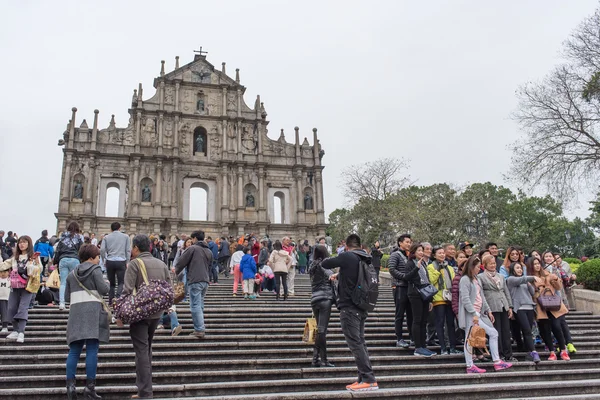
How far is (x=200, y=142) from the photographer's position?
33844 mm

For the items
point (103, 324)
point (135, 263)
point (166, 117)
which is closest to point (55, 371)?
point (103, 324)

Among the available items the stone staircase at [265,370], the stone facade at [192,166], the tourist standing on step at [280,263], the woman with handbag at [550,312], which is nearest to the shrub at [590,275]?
the stone staircase at [265,370]

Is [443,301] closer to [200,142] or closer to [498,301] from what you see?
[498,301]

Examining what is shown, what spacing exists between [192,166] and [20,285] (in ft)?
85.5

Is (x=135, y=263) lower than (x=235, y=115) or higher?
lower

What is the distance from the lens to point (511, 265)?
7.95m

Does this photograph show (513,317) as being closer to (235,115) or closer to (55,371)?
(55,371)

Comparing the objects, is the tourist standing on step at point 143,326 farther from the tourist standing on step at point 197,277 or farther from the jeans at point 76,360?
the tourist standing on step at point 197,277

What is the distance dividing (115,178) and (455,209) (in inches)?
912

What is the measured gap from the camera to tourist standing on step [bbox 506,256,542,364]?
7598 mm

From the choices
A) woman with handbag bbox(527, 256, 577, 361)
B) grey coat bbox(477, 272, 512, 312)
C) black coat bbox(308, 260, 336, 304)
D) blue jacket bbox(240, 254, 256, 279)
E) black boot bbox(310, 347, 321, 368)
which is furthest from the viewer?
blue jacket bbox(240, 254, 256, 279)

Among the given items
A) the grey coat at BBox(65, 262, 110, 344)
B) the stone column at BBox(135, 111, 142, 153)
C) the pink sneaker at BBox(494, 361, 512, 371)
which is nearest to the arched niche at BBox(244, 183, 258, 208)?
the stone column at BBox(135, 111, 142, 153)

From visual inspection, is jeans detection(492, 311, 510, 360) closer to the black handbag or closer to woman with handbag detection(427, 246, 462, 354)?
woman with handbag detection(427, 246, 462, 354)

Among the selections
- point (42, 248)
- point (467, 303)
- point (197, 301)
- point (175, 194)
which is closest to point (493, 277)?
point (467, 303)
